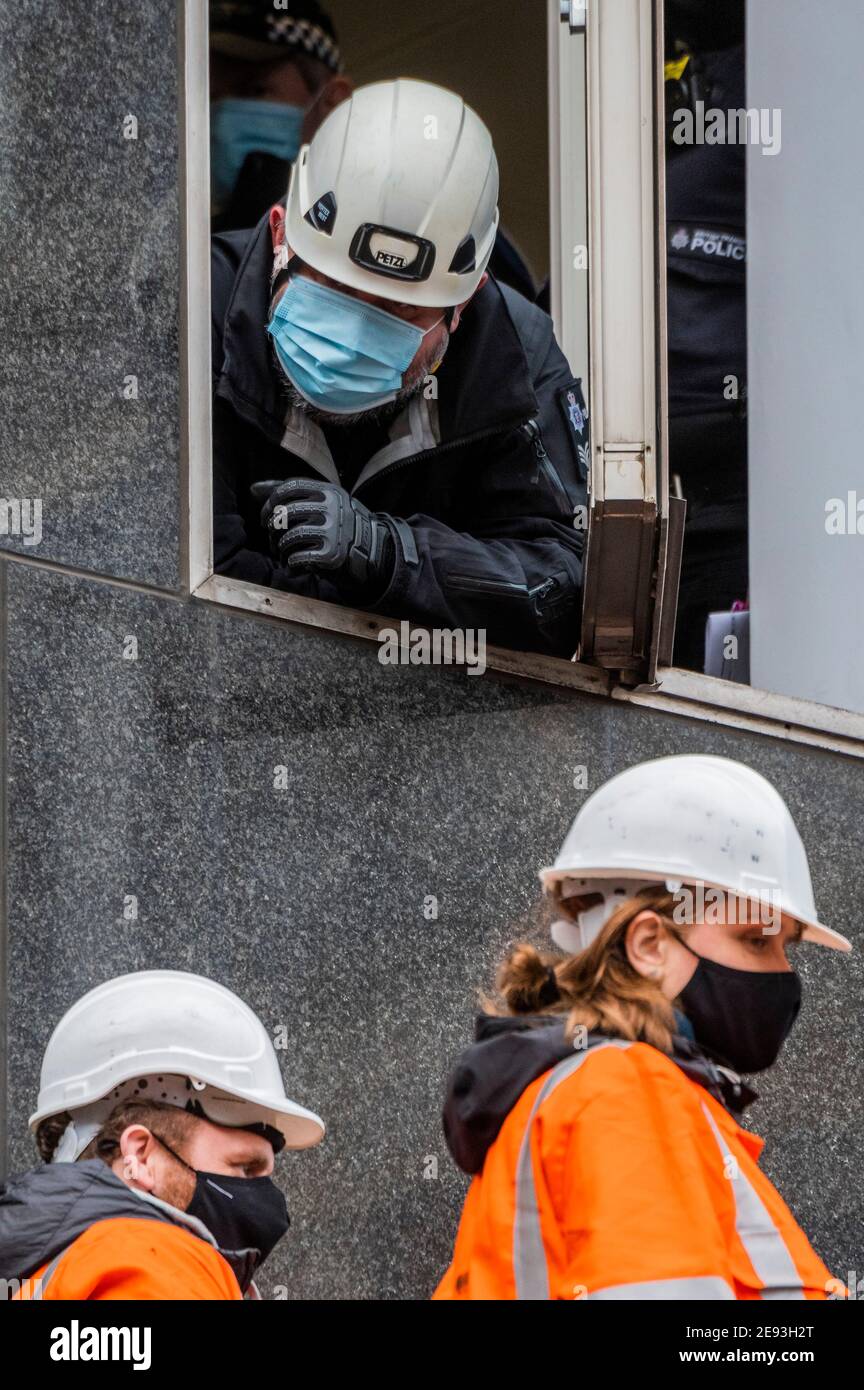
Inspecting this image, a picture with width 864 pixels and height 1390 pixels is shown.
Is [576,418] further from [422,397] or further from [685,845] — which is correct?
[685,845]

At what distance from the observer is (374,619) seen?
5227 millimetres

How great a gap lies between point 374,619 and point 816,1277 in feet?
6.58

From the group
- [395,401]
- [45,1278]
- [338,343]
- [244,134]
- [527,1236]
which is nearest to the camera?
[527,1236]

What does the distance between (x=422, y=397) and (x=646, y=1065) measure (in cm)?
218

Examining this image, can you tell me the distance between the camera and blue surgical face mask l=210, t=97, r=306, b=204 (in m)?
6.57

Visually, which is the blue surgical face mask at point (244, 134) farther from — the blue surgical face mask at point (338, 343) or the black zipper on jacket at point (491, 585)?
the black zipper on jacket at point (491, 585)

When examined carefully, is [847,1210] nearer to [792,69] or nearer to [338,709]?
[338,709]

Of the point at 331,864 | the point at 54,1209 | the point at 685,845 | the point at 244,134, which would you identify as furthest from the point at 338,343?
the point at 54,1209

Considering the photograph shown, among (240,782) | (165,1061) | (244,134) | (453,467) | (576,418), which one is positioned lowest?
(165,1061)

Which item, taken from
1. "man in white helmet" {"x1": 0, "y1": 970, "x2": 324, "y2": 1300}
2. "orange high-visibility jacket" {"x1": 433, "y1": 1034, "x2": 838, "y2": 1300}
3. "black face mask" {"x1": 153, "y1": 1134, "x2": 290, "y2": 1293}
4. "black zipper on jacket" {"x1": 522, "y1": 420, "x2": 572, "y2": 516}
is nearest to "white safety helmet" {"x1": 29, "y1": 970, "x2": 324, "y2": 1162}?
"man in white helmet" {"x1": 0, "y1": 970, "x2": 324, "y2": 1300}

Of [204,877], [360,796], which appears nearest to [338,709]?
[360,796]

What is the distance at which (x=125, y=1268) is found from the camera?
3.76 meters

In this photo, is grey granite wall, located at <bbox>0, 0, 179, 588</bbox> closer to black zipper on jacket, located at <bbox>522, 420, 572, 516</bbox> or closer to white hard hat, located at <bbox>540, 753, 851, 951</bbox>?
black zipper on jacket, located at <bbox>522, 420, 572, 516</bbox>

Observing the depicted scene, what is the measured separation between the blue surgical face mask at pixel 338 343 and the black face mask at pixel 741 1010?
5.69ft
